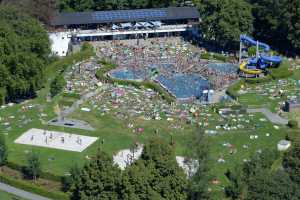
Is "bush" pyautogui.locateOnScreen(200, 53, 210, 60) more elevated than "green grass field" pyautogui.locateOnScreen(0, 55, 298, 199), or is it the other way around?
"bush" pyautogui.locateOnScreen(200, 53, 210, 60)

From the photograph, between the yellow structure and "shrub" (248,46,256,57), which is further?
"shrub" (248,46,256,57)

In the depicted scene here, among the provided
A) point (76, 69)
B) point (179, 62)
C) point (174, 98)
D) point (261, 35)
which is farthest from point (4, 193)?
point (261, 35)

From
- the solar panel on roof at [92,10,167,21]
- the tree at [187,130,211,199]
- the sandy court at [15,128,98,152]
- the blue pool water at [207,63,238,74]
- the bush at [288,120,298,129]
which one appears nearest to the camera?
the tree at [187,130,211,199]

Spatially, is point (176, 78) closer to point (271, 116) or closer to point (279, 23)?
point (271, 116)

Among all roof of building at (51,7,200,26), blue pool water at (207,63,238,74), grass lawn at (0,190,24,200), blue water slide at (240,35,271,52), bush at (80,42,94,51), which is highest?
roof of building at (51,7,200,26)

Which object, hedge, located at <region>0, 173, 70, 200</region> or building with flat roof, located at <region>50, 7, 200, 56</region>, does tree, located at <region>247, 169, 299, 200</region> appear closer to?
hedge, located at <region>0, 173, 70, 200</region>

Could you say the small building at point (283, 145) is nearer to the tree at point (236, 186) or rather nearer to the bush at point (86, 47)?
the tree at point (236, 186)

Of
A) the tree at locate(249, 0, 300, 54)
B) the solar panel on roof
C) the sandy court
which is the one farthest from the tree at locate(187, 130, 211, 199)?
the solar panel on roof
